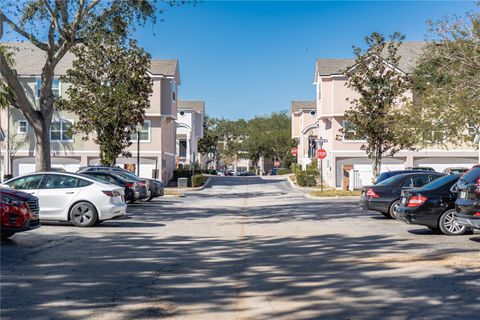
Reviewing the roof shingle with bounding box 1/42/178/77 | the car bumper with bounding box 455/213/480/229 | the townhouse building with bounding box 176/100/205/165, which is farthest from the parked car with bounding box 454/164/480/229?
the townhouse building with bounding box 176/100/205/165

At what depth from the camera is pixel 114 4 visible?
20.6m

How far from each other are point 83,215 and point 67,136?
29.3 meters

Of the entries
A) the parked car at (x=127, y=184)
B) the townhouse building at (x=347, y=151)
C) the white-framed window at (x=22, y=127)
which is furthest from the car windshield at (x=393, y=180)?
the white-framed window at (x=22, y=127)

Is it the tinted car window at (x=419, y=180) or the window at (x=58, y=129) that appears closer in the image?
the tinted car window at (x=419, y=180)

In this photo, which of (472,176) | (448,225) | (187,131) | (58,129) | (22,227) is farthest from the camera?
(187,131)

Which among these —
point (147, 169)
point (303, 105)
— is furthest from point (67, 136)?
point (303, 105)

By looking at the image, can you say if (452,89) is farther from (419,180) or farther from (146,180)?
(146,180)

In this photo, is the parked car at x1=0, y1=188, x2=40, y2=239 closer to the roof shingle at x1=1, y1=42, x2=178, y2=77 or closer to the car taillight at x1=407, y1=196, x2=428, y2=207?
the car taillight at x1=407, y1=196, x2=428, y2=207

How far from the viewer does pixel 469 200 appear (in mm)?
11711

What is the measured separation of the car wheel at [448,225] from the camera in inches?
548

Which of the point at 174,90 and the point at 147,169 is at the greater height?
the point at 174,90

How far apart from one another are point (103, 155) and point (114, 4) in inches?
590

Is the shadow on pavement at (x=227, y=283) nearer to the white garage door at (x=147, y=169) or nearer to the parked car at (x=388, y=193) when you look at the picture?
the parked car at (x=388, y=193)

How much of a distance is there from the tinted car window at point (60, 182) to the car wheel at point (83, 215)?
590 mm
